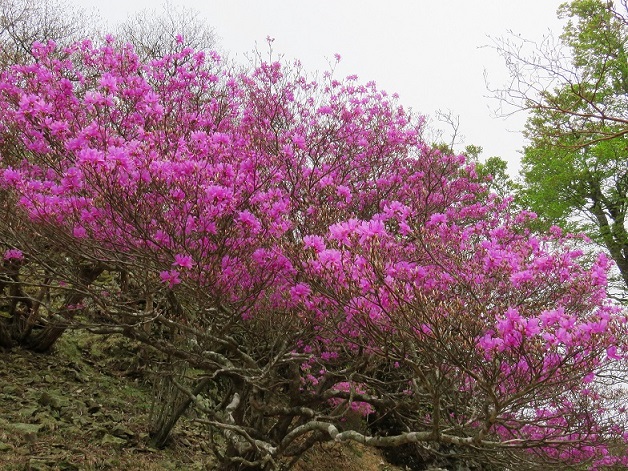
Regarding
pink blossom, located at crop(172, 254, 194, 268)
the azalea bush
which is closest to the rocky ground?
the azalea bush

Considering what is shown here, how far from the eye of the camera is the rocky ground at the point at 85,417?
17.6ft

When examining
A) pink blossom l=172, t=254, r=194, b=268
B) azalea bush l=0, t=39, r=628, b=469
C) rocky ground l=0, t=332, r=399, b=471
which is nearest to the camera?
azalea bush l=0, t=39, r=628, b=469

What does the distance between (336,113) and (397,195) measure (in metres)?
2.13

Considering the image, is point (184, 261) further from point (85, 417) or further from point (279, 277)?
point (85, 417)

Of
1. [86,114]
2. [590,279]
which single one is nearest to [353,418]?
[590,279]

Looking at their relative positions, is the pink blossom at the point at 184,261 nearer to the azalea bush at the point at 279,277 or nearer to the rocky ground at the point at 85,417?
the azalea bush at the point at 279,277

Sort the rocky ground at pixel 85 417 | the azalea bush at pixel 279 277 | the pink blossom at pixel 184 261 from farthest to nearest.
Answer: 1. the rocky ground at pixel 85 417
2. the pink blossom at pixel 184 261
3. the azalea bush at pixel 279 277

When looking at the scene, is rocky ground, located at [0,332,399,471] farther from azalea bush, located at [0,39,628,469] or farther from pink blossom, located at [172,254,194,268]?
pink blossom, located at [172,254,194,268]

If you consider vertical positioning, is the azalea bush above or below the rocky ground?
above

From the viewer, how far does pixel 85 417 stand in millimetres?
6391

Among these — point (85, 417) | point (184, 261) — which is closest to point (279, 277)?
point (184, 261)

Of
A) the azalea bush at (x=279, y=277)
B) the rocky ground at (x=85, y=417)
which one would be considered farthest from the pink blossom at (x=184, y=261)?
the rocky ground at (x=85, y=417)

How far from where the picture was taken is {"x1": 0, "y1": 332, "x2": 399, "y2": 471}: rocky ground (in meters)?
5.36

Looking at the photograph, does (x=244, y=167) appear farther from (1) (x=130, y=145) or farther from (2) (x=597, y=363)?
(2) (x=597, y=363)
